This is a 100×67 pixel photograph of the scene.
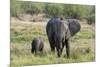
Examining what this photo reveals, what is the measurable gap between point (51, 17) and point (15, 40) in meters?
0.53

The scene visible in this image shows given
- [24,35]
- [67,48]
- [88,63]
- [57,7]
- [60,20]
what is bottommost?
[88,63]

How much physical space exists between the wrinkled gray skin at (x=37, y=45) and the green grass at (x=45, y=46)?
38 millimetres

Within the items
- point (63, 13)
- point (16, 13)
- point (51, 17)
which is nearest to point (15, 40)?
point (16, 13)

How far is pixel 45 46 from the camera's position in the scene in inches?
99.1

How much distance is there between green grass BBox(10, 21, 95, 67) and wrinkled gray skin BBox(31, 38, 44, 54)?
0.13 ft

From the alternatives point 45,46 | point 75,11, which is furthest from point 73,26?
point 45,46

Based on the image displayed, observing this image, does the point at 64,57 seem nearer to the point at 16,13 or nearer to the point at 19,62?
the point at 19,62

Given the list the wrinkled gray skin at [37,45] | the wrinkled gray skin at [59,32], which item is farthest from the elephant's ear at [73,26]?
the wrinkled gray skin at [37,45]

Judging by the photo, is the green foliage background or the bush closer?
the green foliage background

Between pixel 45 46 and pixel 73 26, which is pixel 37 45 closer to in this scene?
pixel 45 46

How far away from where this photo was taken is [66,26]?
262cm

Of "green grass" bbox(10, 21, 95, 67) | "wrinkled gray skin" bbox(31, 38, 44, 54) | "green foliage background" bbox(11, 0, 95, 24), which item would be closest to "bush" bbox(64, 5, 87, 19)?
"green foliage background" bbox(11, 0, 95, 24)

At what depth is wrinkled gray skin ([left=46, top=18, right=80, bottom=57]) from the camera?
2545 millimetres

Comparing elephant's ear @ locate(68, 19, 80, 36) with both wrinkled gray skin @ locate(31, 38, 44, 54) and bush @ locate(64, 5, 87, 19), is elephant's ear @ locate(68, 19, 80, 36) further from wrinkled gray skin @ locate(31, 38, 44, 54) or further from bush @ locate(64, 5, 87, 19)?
wrinkled gray skin @ locate(31, 38, 44, 54)
